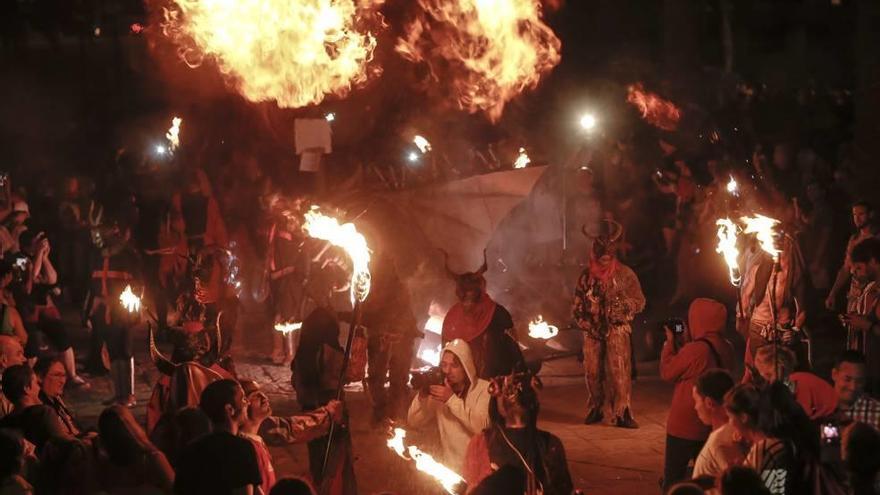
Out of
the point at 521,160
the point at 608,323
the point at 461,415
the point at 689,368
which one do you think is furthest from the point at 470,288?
the point at 521,160

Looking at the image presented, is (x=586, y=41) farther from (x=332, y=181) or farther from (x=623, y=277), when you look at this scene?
(x=623, y=277)

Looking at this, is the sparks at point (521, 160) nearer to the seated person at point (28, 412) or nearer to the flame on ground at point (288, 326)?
the flame on ground at point (288, 326)

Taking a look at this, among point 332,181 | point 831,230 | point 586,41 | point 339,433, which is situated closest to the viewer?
point 339,433

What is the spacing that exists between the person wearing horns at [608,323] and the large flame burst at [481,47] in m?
4.47

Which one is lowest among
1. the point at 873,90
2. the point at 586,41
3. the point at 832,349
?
the point at 832,349

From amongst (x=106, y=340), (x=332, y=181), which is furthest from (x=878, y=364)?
(x=332, y=181)

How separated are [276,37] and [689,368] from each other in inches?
251

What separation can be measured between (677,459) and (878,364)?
228cm

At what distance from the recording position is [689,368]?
26.0ft

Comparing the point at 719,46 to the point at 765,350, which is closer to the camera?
the point at 765,350

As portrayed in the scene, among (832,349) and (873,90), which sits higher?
(873,90)

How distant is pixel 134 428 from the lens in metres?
5.62

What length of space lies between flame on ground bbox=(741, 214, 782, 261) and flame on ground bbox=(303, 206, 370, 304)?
372 centimetres

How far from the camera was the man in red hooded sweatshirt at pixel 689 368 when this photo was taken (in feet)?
25.0
